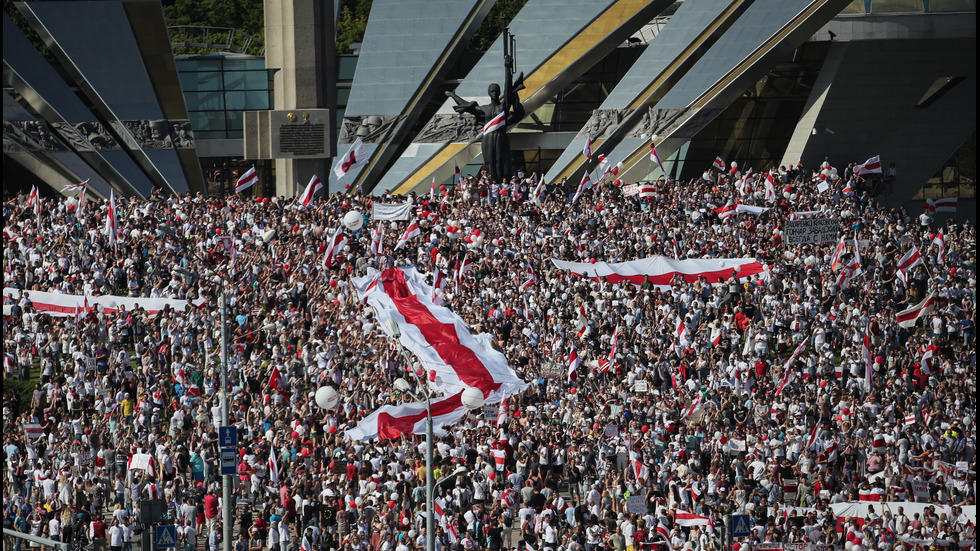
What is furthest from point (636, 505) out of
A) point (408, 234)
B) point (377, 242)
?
point (408, 234)

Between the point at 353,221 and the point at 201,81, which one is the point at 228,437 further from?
the point at 201,81

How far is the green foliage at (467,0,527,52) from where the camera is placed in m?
63.7

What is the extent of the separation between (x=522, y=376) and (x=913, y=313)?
7.96 meters

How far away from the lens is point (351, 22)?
6862 centimetres

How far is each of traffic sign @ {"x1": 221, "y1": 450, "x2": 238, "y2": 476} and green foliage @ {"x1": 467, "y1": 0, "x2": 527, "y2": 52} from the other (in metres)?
43.5

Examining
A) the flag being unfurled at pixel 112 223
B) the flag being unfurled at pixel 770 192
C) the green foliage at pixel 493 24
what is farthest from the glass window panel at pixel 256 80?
the flag being unfurled at pixel 770 192

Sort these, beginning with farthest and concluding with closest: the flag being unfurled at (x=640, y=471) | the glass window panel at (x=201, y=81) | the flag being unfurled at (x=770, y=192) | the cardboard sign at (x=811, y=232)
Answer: the glass window panel at (x=201, y=81), the flag being unfurled at (x=770, y=192), the cardboard sign at (x=811, y=232), the flag being unfurled at (x=640, y=471)

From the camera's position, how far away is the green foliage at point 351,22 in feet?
213

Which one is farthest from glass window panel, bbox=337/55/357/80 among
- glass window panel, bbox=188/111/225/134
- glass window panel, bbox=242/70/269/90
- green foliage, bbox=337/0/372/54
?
green foliage, bbox=337/0/372/54

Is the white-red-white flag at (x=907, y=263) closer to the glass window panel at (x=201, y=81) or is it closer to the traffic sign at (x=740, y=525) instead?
the traffic sign at (x=740, y=525)

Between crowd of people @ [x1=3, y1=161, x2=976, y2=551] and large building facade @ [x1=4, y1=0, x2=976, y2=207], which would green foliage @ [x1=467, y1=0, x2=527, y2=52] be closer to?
large building facade @ [x1=4, y1=0, x2=976, y2=207]

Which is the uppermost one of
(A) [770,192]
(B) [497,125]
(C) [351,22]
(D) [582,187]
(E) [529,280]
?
(C) [351,22]

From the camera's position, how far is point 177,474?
2266 cm

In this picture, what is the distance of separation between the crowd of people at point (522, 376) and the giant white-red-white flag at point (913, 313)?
335 millimetres
